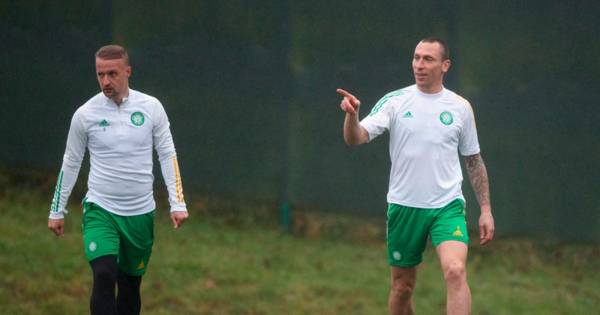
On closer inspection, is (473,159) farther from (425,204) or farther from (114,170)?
(114,170)

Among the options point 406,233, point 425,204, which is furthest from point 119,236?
point 425,204

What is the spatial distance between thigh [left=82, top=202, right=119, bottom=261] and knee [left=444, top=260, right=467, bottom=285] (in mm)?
1965

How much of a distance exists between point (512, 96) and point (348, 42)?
5.18 feet

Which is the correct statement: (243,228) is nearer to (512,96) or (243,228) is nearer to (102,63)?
(512,96)

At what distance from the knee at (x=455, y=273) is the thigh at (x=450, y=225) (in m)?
0.24

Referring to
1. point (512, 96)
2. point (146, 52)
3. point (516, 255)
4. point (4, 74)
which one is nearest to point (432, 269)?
point (516, 255)

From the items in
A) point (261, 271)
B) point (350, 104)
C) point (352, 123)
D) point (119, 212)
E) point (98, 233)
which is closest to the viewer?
point (350, 104)

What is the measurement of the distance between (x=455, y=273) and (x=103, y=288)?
2.05 m

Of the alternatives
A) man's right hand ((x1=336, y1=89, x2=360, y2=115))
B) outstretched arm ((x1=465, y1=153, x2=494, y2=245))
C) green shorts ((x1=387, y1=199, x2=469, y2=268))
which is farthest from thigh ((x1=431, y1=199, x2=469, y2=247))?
man's right hand ((x1=336, y1=89, x2=360, y2=115))

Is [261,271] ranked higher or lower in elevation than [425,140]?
lower

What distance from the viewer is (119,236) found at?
7.42 m

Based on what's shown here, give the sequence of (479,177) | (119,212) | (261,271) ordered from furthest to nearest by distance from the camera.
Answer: (261,271), (479,177), (119,212)

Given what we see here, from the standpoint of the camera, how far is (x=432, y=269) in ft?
36.4

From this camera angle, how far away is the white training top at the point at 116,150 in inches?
286
